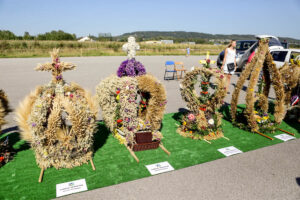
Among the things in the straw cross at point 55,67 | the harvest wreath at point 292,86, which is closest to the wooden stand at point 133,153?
the straw cross at point 55,67

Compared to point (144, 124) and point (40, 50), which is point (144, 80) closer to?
point (144, 124)

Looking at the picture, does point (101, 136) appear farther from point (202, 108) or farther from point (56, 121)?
point (202, 108)

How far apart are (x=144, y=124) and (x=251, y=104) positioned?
321 cm

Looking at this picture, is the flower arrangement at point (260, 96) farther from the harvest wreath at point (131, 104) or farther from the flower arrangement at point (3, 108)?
the flower arrangement at point (3, 108)

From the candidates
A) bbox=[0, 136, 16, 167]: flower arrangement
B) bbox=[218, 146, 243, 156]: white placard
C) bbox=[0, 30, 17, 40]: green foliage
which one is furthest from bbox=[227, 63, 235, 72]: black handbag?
bbox=[0, 30, 17, 40]: green foliage

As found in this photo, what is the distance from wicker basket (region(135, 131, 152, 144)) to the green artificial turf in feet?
0.88

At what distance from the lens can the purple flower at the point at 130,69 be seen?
17.8ft

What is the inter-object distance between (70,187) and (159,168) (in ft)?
5.83

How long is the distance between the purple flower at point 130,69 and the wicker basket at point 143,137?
151 cm

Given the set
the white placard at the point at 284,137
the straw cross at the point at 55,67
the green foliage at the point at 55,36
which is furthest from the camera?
the green foliage at the point at 55,36

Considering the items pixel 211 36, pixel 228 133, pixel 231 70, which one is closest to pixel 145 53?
pixel 231 70

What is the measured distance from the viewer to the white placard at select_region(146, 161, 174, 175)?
4398 millimetres

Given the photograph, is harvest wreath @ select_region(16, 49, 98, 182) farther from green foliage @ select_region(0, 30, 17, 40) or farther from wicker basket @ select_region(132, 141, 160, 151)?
green foliage @ select_region(0, 30, 17, 40)

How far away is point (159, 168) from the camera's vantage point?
14.8 feet
